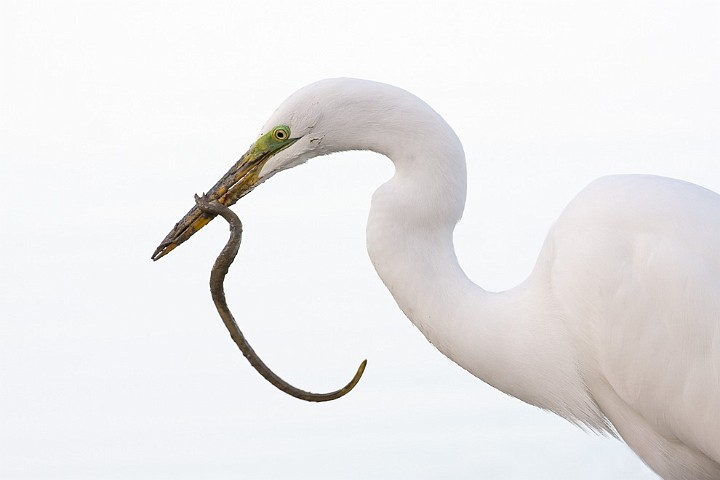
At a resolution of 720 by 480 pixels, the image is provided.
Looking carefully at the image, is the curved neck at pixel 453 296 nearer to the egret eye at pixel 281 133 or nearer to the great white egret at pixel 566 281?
the great white egret at pixel 566 281

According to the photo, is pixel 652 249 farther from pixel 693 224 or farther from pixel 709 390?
pixel 709 390

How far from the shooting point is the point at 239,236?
4633mm

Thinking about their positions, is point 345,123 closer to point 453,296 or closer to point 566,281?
point 453,296

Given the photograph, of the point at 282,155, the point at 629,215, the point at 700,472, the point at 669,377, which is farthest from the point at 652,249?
the point at 282,155

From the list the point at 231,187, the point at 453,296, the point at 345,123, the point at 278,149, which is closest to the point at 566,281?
the point at 453,296

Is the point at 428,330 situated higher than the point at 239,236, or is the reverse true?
the point at 239,236

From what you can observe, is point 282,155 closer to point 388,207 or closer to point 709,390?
point 388,207

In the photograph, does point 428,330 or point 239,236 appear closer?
point 239,236

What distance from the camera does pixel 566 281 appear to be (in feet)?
15.7

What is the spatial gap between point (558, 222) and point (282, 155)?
104 centimetres

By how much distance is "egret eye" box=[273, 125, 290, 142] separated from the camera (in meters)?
4.91

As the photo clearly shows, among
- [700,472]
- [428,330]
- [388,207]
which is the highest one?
[388,207]

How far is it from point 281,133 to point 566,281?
1.15 meters

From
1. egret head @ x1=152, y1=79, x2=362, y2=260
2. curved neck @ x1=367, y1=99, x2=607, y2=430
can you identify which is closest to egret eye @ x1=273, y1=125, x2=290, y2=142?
egret head @ x1=152, y1=79, x2=362, y2=260
